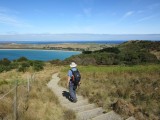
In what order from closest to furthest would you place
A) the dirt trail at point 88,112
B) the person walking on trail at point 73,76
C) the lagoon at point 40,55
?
the dirt trail at point 88,112, the person walking on trail at point 73,76, the lagoon at point 40,55

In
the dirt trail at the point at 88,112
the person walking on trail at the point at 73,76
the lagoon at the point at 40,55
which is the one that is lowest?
the lagoon at the point at 40,55

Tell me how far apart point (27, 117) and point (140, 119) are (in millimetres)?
3648

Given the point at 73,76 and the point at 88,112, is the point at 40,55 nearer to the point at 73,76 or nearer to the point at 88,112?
the point at 73,76

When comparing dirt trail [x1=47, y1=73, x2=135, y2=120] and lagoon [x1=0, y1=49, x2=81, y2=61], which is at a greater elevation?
dirt trail [x1=47, y1=73, x2=135, y2=120]

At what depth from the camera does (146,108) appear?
26.2ft

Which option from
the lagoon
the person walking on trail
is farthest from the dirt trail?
the lagoon

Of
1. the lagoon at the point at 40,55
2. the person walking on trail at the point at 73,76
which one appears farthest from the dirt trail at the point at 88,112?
the lagoon at the point at 40,55

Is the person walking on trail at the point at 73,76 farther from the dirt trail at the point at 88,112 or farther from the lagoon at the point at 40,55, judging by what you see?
the lagoon at the point at 40,55

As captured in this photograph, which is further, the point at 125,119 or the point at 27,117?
the point at 125,119

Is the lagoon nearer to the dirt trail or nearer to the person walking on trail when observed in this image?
the person walking on trail

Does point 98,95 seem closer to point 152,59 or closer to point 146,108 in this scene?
point 146,108

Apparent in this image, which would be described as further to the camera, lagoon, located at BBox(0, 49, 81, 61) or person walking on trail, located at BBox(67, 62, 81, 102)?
lagoon, located at BBox(0, 49, 81, 61)

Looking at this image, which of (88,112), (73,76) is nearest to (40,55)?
(73,76)

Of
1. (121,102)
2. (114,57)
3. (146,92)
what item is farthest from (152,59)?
(121,102)
